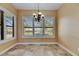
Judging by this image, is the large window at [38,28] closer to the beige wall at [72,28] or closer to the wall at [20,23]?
the wall at [20,23]

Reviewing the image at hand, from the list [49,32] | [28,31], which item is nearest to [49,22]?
[49,32]

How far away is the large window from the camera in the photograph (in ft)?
25.0

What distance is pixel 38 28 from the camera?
25.1ft

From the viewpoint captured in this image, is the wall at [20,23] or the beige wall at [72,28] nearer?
the beige wall at [72,28]

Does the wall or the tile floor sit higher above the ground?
the wall

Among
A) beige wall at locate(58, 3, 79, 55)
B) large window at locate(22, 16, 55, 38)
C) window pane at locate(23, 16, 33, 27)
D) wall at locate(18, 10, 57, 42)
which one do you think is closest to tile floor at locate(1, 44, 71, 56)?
beige wall at locate(58, 3, 79, 55)

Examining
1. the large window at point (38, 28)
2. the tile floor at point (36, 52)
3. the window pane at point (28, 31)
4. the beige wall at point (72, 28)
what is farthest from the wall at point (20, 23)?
the beige wall at point (72, 28)

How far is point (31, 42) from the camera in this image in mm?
7539

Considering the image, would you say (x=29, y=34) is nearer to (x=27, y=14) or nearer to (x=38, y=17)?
(x=27, y=14)

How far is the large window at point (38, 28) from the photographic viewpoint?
7617 mm

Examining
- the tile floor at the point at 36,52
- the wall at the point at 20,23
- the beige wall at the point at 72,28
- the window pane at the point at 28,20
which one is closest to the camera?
the beige wall at the point at 72,28

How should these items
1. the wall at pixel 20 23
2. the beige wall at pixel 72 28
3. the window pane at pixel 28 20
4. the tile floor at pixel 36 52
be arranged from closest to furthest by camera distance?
the beige wall at pixel 72 28
the tile floor at pixel 36 52
the wall at pixel 20 23
the window pane at pixel 28 20

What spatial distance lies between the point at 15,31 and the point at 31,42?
4.00ft

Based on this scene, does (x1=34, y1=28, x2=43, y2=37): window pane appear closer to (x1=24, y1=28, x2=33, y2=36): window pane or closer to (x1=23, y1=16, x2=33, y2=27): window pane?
(x1=24, y1=28, x2=33, y2=36): window pane
